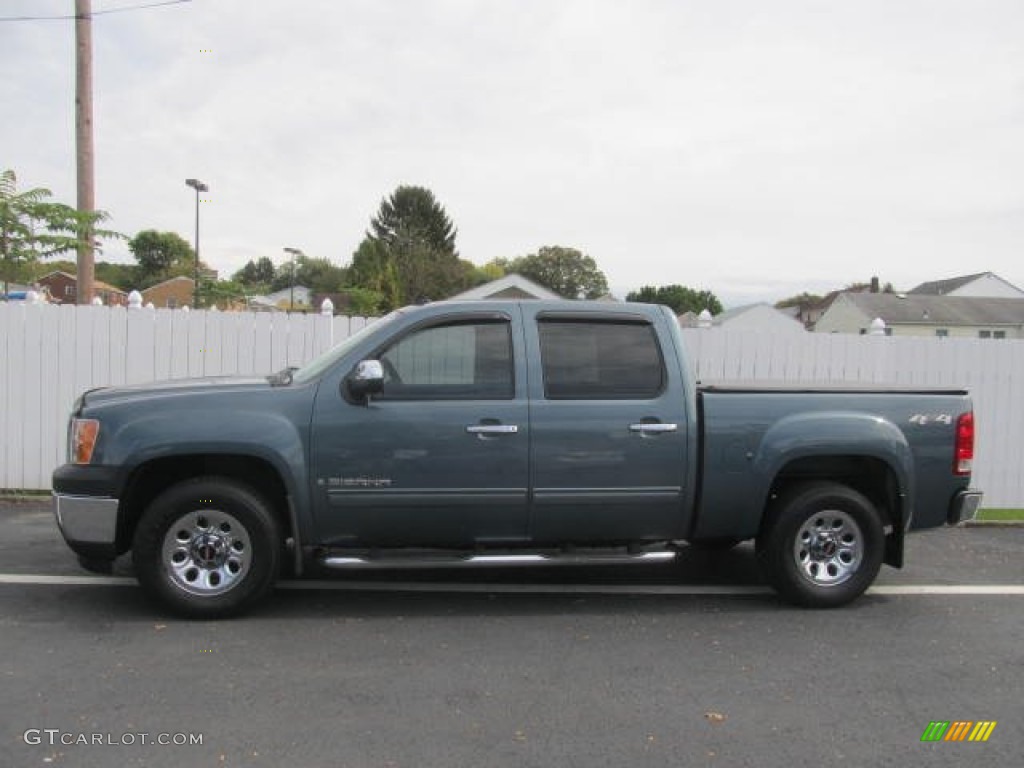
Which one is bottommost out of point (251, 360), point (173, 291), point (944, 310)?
point (251, 360)

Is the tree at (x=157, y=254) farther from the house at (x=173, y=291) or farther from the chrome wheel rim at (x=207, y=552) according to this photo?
the chrome wheel rim at (x=207, y=552)

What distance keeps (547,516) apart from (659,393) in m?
1.01

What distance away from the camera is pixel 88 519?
4695 mm

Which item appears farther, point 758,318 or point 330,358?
point 758,318

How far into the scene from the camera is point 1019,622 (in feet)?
16.6

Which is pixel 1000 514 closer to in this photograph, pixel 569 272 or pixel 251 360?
pixel 251 360

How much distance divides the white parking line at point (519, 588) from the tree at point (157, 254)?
10524 cm

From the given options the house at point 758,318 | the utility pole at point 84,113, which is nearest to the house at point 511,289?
the utility pole at point 84,113

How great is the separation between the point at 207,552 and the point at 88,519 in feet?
2.23

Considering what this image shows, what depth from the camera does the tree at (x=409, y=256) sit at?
150 ft

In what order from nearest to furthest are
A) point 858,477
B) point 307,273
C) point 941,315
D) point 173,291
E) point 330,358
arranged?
point 330,358 → point 858,477 → point 941,315 → point 173,291 → point 307,273

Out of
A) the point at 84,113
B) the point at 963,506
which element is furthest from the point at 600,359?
the point at 84,113

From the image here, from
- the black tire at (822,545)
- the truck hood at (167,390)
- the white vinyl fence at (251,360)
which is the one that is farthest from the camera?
the white vinyl fence at (251,360)

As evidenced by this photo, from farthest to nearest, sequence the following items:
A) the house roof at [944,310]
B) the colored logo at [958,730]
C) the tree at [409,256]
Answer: the house roof at [944,310] < the tree at [409,256] < the colored logo at [958,730]
